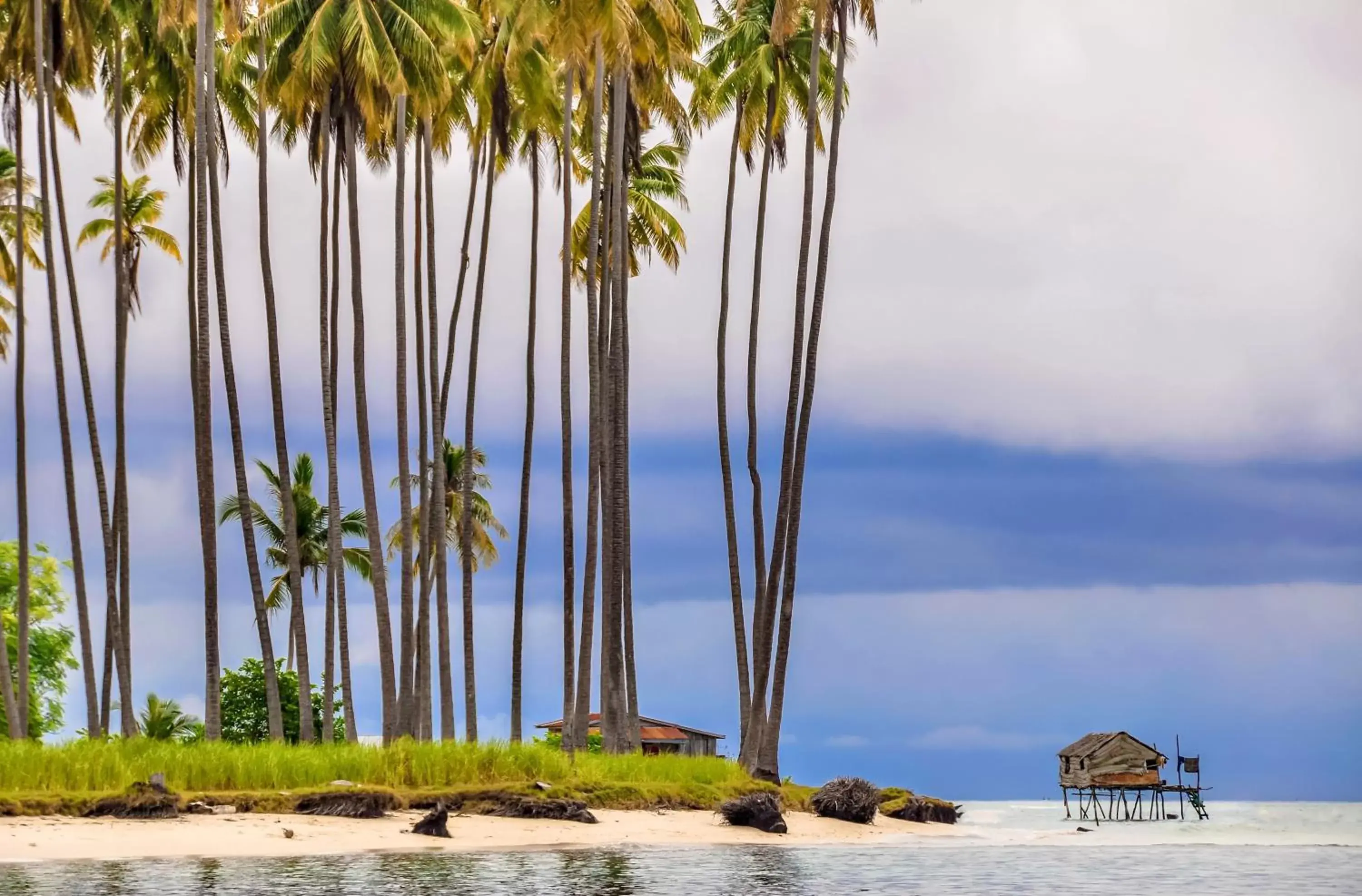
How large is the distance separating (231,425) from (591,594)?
8710 millimetres

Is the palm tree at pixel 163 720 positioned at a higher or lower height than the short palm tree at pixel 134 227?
lower

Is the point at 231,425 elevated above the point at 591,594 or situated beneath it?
elevated above

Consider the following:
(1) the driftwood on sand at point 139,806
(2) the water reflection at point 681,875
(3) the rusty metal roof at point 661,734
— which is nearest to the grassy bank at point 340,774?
(1) the driftwood on sand at point 139,806

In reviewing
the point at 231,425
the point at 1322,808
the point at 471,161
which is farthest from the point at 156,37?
the point at 1322,808

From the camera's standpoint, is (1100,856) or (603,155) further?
(603,155)

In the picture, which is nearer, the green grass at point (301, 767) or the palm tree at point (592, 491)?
the green grass at point (301, 767)

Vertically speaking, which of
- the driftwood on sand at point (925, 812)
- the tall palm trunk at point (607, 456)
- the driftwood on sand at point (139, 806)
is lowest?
the driftwood on sand at point (925, 812)

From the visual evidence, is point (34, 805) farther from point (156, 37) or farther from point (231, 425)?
point (156, 37)

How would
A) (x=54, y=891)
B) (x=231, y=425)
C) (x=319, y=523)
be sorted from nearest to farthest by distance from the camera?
(x=54, y=891) → (x=231, y=425) → (x=319, y=523)

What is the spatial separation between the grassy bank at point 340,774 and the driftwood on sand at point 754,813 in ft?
5.86

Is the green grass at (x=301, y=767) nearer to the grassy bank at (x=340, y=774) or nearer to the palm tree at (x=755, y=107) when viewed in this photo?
the grassy bank at (x=340, y=774)

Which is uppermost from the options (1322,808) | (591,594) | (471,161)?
(471,161)

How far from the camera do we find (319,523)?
5044 cm

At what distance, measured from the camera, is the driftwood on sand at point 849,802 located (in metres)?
30.8
